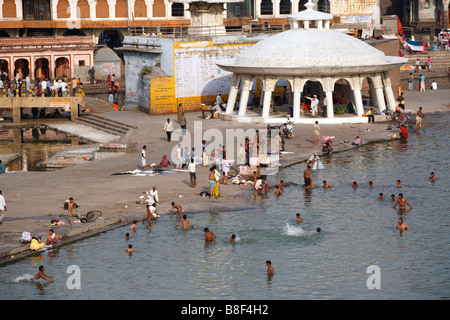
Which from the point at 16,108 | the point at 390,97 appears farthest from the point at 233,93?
the point at 16,108

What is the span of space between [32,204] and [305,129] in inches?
814

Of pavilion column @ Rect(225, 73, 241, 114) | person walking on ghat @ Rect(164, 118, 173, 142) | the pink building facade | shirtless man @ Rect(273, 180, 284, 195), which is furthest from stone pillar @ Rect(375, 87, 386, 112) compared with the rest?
the pink building facade

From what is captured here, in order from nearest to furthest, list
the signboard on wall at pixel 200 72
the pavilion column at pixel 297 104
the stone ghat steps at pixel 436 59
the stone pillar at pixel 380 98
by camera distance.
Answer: the pavilion column at pixel 297 104 → the stone pillar at pixel 380 98 → the signboard on wall at pixel 200 72 → the stone ghat steps at pixel 436 59

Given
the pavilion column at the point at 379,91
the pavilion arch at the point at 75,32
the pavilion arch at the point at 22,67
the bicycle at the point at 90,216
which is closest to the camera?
the bicycle at the point at 90,216

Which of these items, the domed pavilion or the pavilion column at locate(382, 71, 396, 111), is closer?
the domed pavilion

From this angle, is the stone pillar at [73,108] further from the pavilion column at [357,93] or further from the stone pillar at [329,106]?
the pavilion column at [357,93]

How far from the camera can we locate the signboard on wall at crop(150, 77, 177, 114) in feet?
191

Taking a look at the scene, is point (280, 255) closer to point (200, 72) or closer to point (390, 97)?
point (390, 97)

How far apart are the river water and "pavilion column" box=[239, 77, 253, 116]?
51.2 feet

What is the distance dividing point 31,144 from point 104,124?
5.04m

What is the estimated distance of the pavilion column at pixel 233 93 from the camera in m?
55.6

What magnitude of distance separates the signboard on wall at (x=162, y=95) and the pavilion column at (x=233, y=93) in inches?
168
